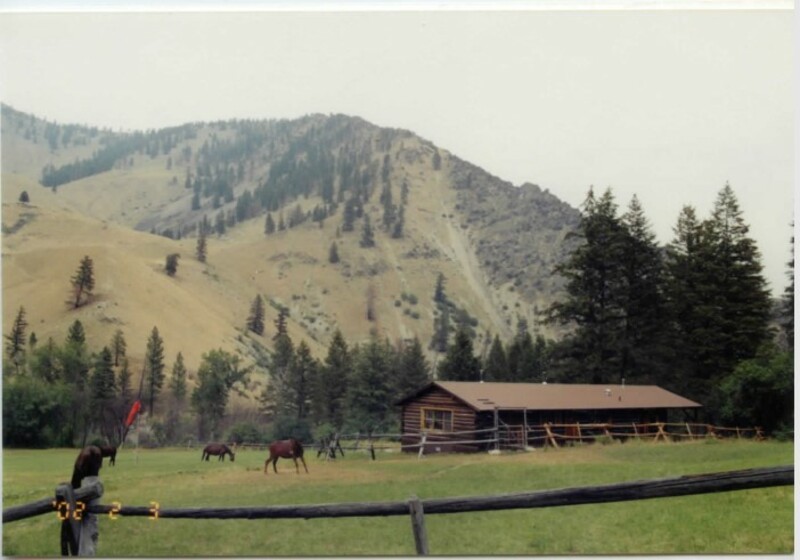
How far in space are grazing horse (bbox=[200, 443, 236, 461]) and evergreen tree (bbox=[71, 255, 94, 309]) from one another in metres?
2.64

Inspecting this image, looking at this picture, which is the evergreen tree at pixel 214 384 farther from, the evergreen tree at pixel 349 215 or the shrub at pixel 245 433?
the evergreen tree at pixel 349 215

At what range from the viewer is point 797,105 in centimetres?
1123

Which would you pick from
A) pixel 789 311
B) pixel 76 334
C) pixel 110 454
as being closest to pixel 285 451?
pixel 110 454

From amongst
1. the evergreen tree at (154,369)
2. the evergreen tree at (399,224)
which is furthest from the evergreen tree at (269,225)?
the evergreen tree at (154,369)

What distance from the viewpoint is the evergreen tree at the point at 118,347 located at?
1152 cm

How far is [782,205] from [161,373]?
343 inches

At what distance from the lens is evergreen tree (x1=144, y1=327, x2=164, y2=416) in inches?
456

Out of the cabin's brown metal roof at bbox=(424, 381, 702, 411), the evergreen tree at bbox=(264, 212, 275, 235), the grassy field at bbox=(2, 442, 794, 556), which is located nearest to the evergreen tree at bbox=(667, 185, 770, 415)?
the cabin's brown metal roof at bbox=(424, 381, 702, 411)

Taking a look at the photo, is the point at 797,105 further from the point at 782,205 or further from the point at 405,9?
the point at 405,9

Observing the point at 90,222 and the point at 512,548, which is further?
the point at 90,222

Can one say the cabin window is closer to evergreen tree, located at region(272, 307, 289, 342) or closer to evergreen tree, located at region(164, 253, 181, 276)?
evergreen tree, located at region(272, 307, 289, 342)

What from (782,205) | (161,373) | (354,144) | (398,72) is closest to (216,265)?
(161,373)

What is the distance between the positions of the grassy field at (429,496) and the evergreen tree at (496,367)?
3.57 ft

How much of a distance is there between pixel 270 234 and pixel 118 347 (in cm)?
267
